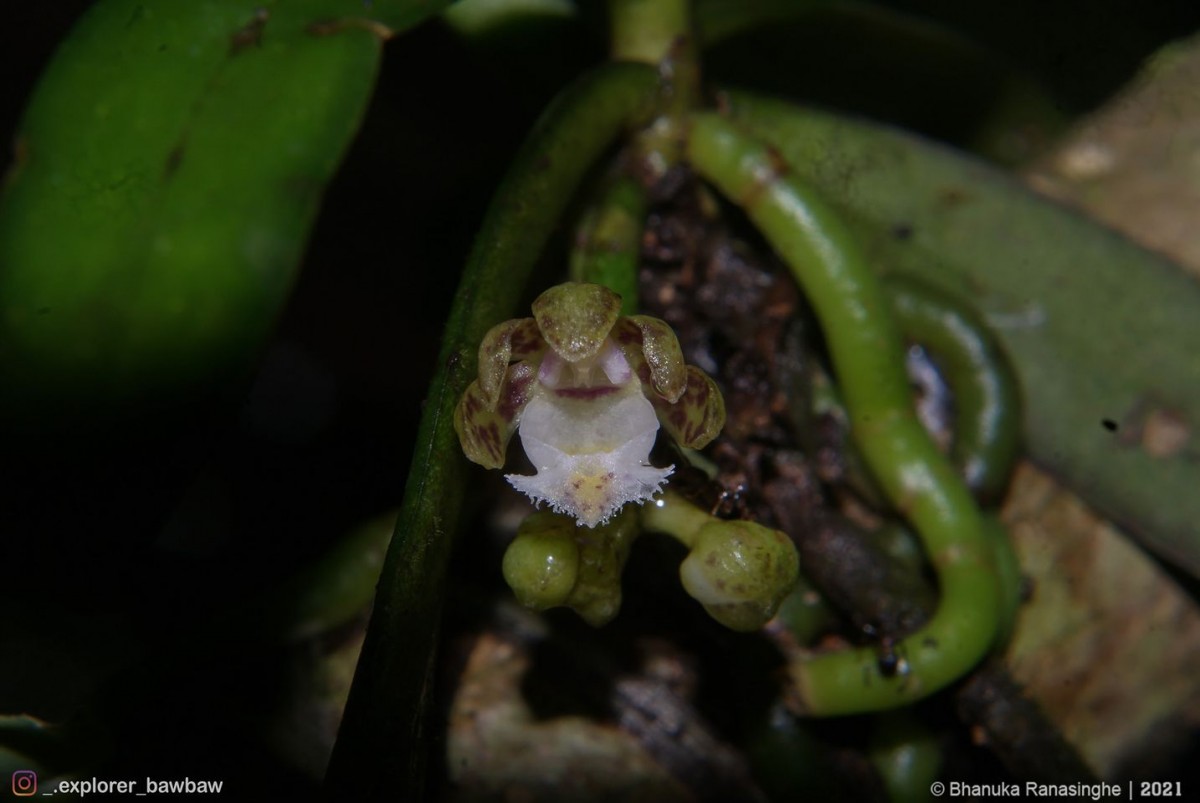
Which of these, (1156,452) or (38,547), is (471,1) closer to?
(38,547)

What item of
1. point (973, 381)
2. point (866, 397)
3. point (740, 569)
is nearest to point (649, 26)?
point (866, 397)

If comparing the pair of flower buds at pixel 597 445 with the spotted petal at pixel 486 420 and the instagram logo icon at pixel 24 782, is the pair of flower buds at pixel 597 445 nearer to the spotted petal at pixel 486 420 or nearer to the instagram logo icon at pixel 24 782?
the spotted petal at pixel 486 420

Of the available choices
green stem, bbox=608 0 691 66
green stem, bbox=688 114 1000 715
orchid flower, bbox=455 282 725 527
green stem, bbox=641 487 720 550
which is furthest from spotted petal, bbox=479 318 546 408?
green stem, bbox=608 0 691 66

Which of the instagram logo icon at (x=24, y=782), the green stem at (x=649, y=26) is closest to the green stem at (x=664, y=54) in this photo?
the green stem at (x=649, y=26)

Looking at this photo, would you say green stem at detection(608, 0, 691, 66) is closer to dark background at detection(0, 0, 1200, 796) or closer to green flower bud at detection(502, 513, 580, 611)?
dark background at detection(0, 0, 1200, 796)

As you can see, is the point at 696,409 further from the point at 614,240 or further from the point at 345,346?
the point at 345,346

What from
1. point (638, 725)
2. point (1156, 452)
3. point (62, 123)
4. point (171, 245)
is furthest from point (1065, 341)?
point (62, 123)
